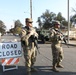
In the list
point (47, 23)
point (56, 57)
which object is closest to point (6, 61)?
point (56, 57)

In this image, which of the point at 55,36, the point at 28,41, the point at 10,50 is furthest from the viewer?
the point at 10,50

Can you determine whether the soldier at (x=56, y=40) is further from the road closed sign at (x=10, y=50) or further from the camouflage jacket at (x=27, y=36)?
the road closed sign at (x=10, y=50)

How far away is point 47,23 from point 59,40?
6256 centimetres

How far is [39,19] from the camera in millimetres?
74438

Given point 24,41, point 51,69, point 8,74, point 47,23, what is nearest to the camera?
point 24,41

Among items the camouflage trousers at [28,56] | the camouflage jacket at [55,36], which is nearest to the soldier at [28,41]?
the camouflage trousers at [28,56]

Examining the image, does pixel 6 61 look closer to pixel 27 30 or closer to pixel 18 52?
pixel 18 52

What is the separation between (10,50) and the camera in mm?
8281

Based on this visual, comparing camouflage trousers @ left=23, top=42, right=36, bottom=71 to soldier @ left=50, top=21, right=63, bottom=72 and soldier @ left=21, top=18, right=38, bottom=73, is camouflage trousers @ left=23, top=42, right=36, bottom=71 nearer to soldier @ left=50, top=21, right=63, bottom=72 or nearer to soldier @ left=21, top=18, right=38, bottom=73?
soldier @ left=21, top=18, right=38, bottom=73

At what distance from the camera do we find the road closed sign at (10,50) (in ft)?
26.8

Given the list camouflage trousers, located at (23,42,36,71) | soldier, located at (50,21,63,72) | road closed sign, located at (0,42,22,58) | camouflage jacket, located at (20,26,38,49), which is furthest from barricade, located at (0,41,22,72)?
soldier, located at (50,21,63,72)

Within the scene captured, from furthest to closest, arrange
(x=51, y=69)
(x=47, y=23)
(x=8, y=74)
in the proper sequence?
(x=47, y=23), (x=51, y=69), (x=8, y=74)

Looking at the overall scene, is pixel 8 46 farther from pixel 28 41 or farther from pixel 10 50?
pixel 28 41

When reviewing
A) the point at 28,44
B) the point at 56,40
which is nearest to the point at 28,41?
the point at 28,44
